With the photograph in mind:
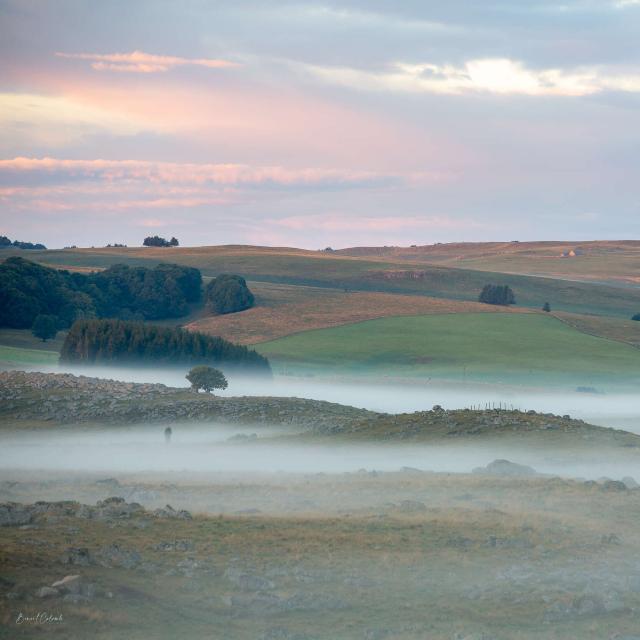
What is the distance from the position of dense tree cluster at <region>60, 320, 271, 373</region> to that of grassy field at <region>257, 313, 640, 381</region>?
22.5 feet

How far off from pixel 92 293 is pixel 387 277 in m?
49.2

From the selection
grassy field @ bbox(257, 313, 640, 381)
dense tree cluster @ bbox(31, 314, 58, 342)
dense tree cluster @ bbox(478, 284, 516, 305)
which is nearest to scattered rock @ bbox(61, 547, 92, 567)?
grassy field @ bbox(257, 313, 640, 381)

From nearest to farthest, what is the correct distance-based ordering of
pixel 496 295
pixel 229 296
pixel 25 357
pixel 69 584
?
pixel 69 584, pixel 25 357, pixel 229 296, pixel 496 295

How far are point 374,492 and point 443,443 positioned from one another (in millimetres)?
10650

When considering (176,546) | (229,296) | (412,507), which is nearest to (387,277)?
(229,296)

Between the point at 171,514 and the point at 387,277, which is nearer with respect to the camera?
the point at 171,514

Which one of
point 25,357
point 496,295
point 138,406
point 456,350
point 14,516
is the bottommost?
point 456,350

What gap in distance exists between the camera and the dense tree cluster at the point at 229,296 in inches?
4649

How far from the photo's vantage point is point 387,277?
508 feet

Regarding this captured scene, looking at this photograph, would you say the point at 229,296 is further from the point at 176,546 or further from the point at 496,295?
the point at 176,546

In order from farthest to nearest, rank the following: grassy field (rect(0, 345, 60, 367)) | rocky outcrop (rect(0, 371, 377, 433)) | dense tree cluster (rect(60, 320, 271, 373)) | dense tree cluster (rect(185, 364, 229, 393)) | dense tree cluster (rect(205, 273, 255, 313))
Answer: dense tree cluster (rect(205, 273, 255, 313)) < dense tree cluster (rect(60, 320, 271, 373)) < grassy field (rect(0, 345, 60, 367)) < dense tree cluster (rect(185, 364, 229, 393)) < rocky outcrop (rect(0, 371, 377, 433))

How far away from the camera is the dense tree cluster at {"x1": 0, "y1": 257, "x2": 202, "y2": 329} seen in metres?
103

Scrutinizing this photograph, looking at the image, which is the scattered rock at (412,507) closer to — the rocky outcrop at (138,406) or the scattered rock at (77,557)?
the scattered rock at (77,557)

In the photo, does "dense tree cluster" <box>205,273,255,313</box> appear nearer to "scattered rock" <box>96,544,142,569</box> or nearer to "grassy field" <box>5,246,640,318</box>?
"grassy field" <box>5,246,640,318</box>
